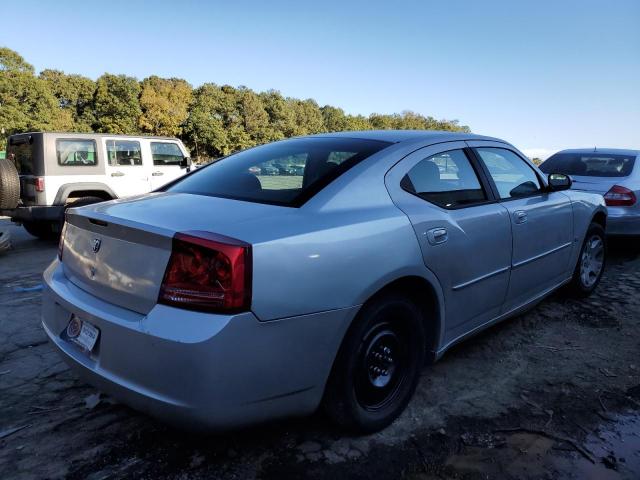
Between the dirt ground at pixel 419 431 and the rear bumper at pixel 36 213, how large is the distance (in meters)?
4.33

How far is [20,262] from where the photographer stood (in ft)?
21.0

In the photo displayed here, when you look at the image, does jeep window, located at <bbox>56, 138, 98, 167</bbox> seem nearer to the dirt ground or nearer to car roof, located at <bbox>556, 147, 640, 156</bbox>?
the dirt ground

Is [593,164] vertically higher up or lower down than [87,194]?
higher up

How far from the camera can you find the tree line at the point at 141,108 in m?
46.6

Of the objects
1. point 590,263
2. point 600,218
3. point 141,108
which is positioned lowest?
point 590,263

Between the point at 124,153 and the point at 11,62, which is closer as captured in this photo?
the point at 124,153

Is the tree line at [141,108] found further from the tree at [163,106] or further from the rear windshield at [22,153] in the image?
the rear windshield at [22,153]

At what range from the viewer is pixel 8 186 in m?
7.01

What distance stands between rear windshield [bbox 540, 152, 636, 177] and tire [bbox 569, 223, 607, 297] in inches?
91.1

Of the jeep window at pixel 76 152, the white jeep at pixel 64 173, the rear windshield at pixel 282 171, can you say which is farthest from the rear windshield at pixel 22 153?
the rear windshield at pixel 282 171

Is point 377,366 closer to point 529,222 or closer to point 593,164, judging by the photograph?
point 529,222

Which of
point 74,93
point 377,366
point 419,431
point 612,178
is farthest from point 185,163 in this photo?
point 74,93

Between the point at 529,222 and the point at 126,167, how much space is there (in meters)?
→ 7.35

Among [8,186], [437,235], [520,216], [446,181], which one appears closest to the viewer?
[437,235]
